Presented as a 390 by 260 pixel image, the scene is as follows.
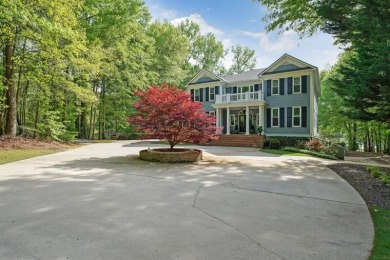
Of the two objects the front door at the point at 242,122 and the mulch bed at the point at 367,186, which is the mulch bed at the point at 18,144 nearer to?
the mulch bed at the point at 367,186

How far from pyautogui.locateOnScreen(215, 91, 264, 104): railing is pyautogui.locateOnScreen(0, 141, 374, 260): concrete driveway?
1648 cm

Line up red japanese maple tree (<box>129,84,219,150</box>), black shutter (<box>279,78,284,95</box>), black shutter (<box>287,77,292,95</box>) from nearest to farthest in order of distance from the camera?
red japanese maple tree (<box>129,84,219,150</box>) < black shutter (<box>287,77,292,95</box>) < black shutter (<box>279,78,284,95</box>)

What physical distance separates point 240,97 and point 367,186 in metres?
18.0

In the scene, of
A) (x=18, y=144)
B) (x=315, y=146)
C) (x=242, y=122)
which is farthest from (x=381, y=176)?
(x=242, y=122)

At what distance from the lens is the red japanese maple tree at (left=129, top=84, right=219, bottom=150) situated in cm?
1103

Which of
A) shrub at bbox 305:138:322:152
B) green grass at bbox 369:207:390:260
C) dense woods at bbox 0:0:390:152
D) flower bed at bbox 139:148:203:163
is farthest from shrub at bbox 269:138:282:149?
green grass at bbox 369:207:390:260

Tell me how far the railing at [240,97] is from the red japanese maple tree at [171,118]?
1261cm

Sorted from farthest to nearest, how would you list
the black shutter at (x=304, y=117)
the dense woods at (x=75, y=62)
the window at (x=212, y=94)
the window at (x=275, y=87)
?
the window at (x=212, y=94) < the window at (x=275, y=87) < the black shutter at (x=304, y=117) < the dense woods at (x=75, y=62)

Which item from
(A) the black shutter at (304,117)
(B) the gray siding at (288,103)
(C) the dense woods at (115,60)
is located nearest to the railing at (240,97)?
(B) the gray siding at (288,103)

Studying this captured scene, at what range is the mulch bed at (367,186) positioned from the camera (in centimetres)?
567

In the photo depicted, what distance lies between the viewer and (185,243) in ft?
10.8

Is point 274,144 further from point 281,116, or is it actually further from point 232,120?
point 232,120

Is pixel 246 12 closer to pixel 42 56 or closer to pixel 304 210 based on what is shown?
pixel 42 56

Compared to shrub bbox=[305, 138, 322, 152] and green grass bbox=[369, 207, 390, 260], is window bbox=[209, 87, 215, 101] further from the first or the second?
green grass bbox=[369, 207, 390, 260]
